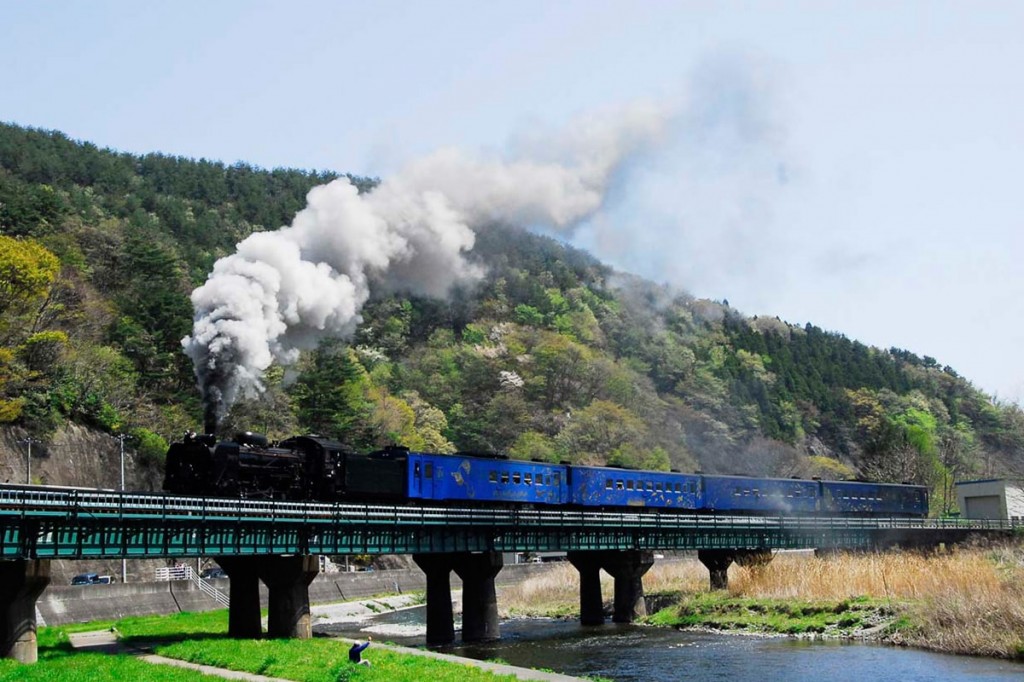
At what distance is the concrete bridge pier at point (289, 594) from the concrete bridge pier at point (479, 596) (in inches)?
366

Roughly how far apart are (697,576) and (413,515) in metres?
29.3

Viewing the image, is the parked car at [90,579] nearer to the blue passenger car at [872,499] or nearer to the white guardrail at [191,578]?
the white guardrail at [191,578]

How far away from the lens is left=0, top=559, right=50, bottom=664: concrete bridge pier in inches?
1254

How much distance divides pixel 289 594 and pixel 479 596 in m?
10.8

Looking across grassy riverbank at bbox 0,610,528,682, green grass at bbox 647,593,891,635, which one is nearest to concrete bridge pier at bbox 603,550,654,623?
green grass at bbox 647,593,891,635

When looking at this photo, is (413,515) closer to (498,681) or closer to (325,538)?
(325,538)

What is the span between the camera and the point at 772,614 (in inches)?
1916

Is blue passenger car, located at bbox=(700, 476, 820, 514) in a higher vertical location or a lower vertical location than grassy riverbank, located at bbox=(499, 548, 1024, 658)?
higher

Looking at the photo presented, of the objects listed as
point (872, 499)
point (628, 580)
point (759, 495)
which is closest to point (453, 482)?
point (628, 580)

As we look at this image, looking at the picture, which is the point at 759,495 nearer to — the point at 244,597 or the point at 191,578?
the point at 191,578

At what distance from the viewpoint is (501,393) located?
128m

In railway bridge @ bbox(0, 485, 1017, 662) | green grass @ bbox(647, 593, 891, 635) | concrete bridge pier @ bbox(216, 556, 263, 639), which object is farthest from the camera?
green grass @ bbox(647, 593, 891, 635)

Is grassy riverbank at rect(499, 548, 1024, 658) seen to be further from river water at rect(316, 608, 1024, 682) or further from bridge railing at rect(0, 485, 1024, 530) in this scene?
bridge railing at rect(0, 485, 1024, 530)

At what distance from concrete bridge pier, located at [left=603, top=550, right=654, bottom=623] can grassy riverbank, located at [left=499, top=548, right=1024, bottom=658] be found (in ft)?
3.95
